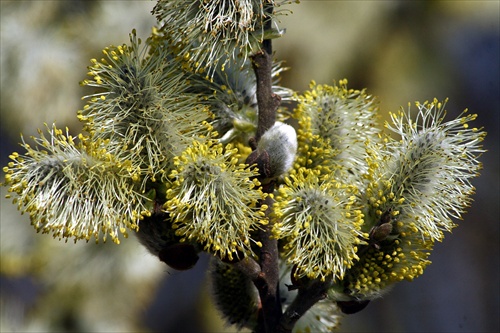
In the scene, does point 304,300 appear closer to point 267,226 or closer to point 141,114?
point 267,226

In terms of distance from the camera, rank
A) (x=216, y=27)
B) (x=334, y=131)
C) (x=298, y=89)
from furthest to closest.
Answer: (x=298, y=89), (x=334, y=131), (x=216, y=27)

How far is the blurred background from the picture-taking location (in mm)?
2021

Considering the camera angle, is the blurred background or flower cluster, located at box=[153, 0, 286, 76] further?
the blurred background

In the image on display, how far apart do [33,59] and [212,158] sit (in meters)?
1.47

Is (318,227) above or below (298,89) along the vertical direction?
below

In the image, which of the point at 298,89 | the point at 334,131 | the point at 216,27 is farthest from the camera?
the point at 298,89

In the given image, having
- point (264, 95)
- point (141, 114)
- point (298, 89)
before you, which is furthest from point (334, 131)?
point (298, 89)

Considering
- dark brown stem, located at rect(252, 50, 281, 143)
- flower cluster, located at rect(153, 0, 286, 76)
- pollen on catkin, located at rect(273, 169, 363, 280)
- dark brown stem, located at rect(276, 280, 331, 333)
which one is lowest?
dark brown stem, located at rect(276, 280, 331, 333)

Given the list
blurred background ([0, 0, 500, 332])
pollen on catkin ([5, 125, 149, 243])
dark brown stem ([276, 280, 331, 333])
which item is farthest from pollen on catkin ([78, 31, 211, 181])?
blurred background ([0, 0, 500, 332])

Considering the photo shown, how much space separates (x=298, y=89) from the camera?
7.62 ft

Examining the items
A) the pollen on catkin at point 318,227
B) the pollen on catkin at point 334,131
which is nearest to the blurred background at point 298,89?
the pollen on catkin at point 334,131

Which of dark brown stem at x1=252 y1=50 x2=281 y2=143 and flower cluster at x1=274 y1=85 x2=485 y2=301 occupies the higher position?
dark brown stem at x1=252 y1=50 x2=281 y2=143

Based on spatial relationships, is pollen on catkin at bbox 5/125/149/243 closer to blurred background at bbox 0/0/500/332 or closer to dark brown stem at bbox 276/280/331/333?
dark brown stem at bbox 276/280/331/333

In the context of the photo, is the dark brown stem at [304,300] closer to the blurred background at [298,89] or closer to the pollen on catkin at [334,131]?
the pollen on catkin at [334,131]
